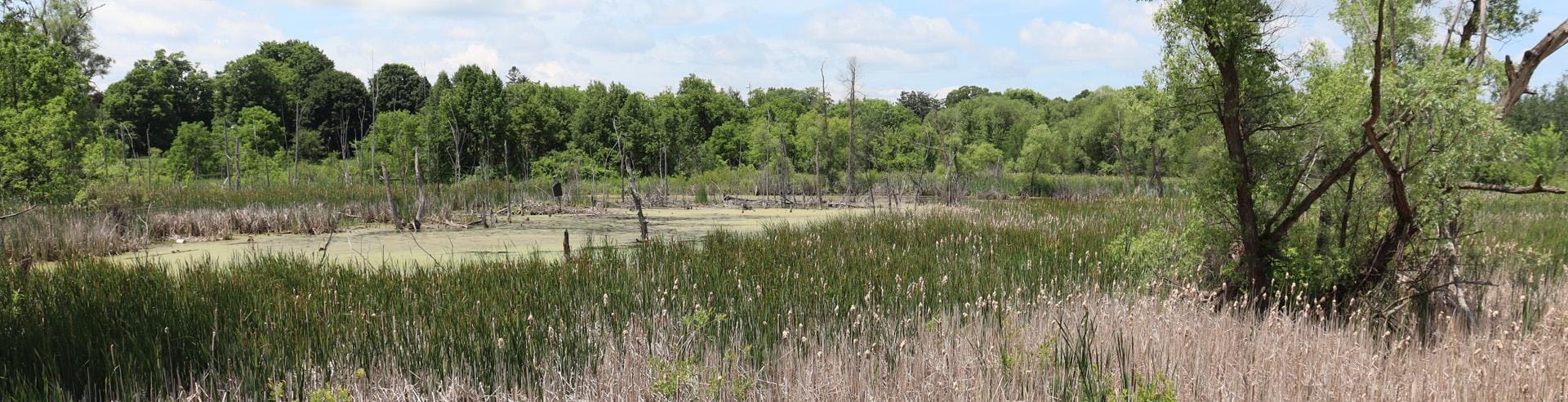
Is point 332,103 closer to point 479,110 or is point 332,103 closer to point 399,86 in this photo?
point 399,86

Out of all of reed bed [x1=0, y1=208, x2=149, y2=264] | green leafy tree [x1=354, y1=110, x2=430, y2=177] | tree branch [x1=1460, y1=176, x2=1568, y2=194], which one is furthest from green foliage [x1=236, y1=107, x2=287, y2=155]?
tree branch [x1=1460, y1=176, x2=1568, y2=194]

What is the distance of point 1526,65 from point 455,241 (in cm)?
1079

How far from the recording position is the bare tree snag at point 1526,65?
4.78m

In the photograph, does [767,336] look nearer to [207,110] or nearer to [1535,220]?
[1535,220]

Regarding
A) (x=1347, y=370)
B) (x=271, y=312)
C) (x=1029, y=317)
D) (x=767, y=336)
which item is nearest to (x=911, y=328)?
(x=767, y=336)

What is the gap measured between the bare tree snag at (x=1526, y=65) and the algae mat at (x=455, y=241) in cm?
669

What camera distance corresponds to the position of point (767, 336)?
14.1 feet

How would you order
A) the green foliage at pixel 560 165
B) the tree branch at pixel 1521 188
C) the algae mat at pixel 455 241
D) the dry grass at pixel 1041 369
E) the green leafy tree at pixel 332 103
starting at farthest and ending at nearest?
the green leafy tree at pixel 332 103
the green foliage at pixel 560 165
the algae mat at pixel 455 241
the tree branch at pixel 1521 188
the dry grass at pixel 1041 369

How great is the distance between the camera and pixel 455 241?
11062 mm

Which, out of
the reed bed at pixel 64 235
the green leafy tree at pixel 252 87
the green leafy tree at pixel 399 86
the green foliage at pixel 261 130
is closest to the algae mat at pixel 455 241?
the reed bed at pixel 64 235

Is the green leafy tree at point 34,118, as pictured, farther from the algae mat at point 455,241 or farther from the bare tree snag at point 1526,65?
the bare tree snag at point 1526,65

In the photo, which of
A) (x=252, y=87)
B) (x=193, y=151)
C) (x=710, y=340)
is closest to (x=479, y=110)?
(x=193, y=151)

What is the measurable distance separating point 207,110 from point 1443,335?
205ft

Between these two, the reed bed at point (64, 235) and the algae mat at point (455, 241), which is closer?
the algae mat at point (455, 241)
